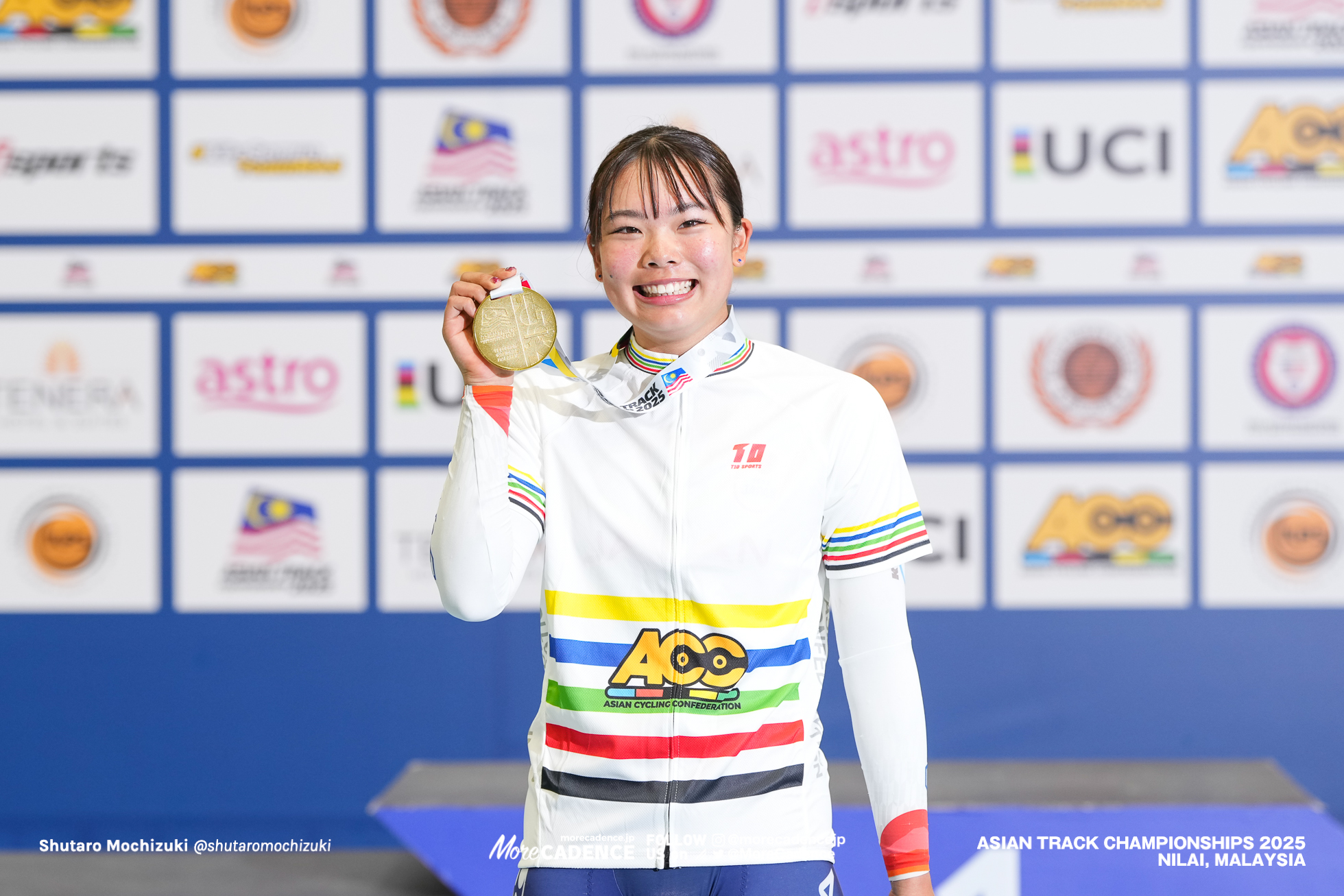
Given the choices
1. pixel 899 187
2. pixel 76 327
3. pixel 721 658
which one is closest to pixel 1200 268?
pixel 899 187

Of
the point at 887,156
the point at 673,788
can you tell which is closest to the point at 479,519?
the point at 673,788

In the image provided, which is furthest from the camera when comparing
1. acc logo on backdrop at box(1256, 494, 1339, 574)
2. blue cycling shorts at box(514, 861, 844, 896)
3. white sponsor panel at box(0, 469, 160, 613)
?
white sponsor panel at box(0, 469, 160, 613)

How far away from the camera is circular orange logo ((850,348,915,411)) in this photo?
2.94 meters

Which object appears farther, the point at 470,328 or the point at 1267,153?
the point at 1267,153

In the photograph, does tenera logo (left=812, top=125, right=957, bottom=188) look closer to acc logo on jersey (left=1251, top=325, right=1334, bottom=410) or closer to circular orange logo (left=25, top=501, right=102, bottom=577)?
acc logo on jersey (left=1251, top=325, right=1334, bottom=410)

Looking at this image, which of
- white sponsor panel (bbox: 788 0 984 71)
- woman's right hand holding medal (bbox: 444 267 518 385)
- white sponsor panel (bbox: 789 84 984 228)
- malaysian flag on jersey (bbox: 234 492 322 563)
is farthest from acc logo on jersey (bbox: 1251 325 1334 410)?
malaysian flag on jersey (bbox: 234 492 322 563)

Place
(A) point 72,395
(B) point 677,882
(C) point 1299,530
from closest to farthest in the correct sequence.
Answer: (B) point 677,882 → (C) point 1299,530 → (A) point 72,395

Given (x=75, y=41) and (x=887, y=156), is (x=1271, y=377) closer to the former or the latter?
(x=887, y=156)

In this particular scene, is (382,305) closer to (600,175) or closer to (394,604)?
(394,604)

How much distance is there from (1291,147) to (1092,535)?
1.20m

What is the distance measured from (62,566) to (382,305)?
118cm

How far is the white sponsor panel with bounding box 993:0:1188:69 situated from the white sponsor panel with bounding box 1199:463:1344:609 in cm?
114

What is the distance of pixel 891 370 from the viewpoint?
2.94 meters

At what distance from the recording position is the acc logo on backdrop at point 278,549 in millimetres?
3006
